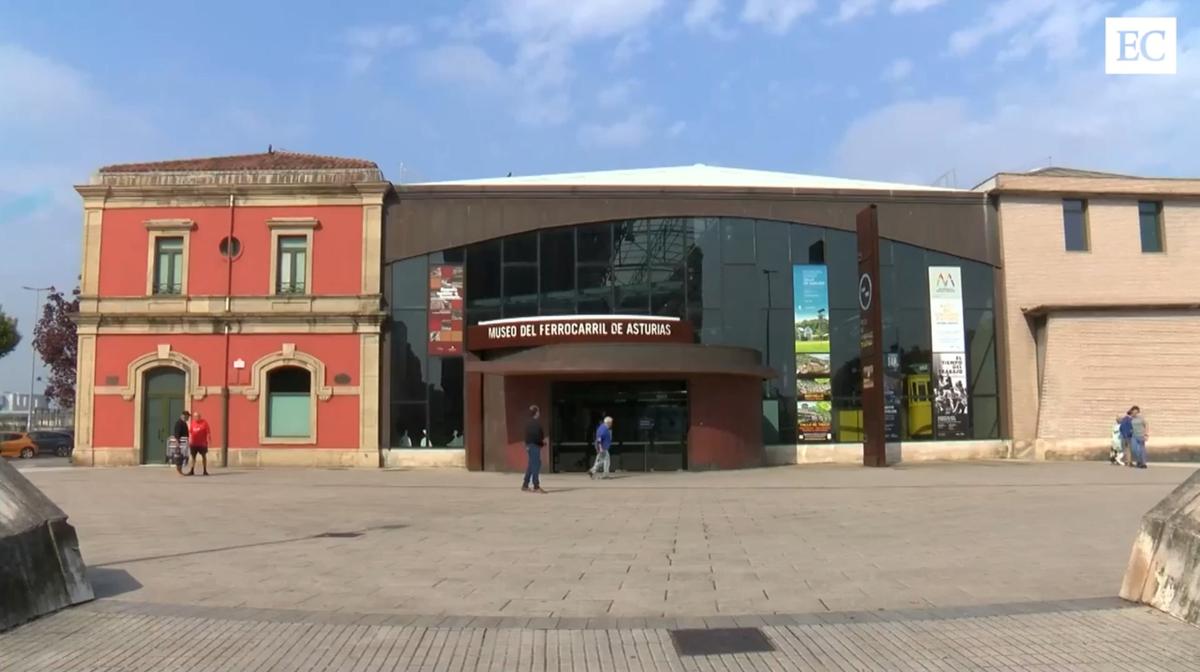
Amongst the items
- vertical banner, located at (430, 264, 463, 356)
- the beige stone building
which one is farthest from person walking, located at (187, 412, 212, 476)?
the beige stone building

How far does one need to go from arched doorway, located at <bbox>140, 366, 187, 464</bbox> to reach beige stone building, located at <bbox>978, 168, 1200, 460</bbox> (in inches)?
1061

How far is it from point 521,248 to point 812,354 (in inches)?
393

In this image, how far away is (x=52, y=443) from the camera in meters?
45.0

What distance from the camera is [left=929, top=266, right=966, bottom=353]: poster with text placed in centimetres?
2988

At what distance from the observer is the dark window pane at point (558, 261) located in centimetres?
2917

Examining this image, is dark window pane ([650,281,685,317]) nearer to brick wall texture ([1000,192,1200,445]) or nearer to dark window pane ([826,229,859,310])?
dark window pane ([826,229,859,310])

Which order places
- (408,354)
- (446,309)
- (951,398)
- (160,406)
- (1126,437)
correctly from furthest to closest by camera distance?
1. (951,398)
2. (160,406)
3. (446,309)
4. (408,354)
5. (1126,437)

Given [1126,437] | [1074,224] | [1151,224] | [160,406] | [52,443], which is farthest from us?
[52,443]

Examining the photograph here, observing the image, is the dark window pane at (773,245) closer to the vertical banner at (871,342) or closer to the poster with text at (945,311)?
the vertical banner at (871,342)

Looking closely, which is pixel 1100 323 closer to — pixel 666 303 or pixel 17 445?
pixel 666 303

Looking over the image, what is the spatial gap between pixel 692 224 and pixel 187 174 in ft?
54.2

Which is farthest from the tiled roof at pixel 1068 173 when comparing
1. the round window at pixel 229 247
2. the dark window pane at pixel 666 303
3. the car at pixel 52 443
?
the car at pixel 52 443

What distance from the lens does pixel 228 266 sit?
29.3 meters

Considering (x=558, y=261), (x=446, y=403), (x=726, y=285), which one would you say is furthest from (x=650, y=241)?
(x=446, y=403)
